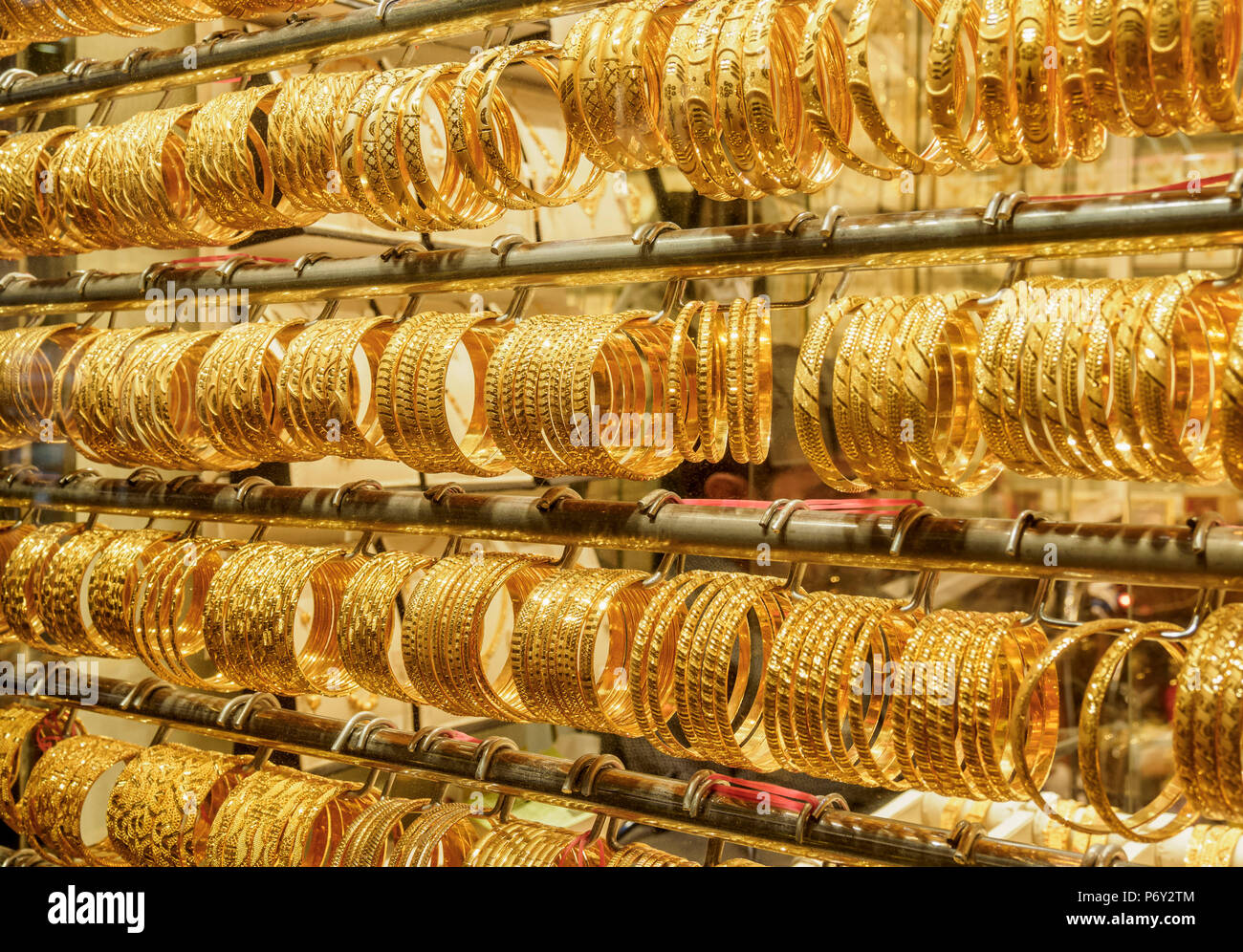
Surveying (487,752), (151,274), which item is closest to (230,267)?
(151,274)

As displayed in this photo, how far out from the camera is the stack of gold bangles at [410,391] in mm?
1696

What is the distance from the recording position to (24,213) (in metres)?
2.36

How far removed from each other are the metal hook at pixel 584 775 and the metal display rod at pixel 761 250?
2.42ft

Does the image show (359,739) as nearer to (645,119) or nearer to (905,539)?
(905,539)

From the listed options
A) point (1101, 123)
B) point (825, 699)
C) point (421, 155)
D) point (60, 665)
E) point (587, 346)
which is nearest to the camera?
point (1101, 123)

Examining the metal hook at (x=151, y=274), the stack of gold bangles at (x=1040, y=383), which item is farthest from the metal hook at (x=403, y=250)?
the stack of gold bangles at (x=1040, y=383)

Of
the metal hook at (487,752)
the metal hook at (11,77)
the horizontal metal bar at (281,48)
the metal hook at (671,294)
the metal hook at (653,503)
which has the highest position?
the metal hook at (11,77)

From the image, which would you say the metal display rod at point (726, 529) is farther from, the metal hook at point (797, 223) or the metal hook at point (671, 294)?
the metal hook at point (797, 223)

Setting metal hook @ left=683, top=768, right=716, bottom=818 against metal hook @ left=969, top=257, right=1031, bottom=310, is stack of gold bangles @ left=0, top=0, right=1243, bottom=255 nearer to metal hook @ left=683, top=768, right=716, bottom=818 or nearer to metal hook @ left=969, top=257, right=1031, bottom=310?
metal hook @ left=969, top=257, right=1031, bottom=310

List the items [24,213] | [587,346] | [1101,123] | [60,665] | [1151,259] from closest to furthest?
1. [1101,123]
2. [587,346]
3. [1151,259]
4. [24,213]
5. [60,665]
